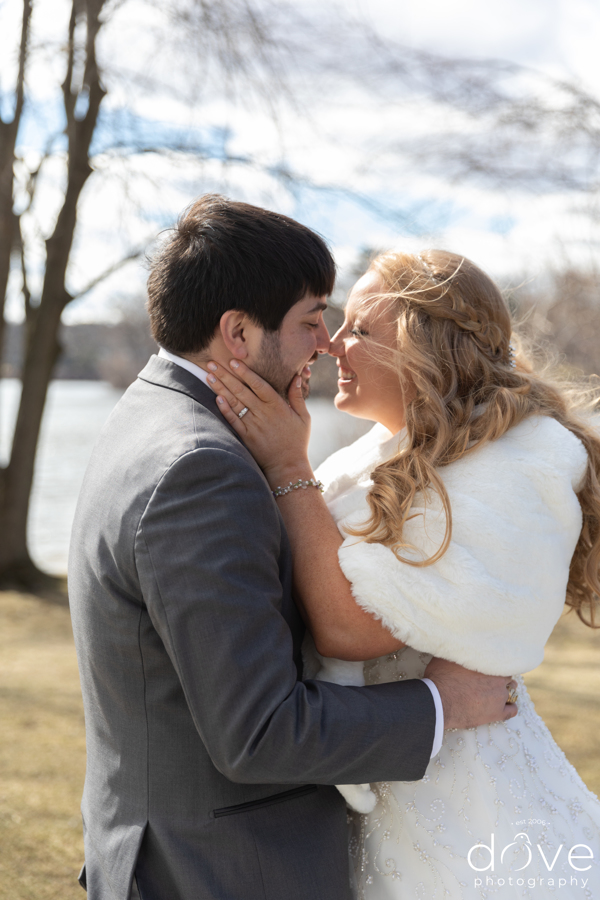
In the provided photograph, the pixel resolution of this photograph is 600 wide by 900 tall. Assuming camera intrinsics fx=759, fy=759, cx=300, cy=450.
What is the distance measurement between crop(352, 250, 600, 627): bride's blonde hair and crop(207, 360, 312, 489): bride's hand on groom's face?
0.23 meters

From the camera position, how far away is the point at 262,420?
1.76m

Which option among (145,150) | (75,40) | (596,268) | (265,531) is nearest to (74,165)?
(145,150)

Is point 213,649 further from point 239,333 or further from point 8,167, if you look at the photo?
point 8,167

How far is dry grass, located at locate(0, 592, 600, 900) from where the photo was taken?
11.0 feet

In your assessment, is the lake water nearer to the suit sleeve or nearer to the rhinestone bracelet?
the rhinestone bracelet

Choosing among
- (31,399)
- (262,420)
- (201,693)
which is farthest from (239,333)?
(31,399)

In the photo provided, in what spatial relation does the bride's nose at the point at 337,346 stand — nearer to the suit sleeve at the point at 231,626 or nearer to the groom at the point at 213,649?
the groom at the point at 213,649

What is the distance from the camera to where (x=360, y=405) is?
219 cm

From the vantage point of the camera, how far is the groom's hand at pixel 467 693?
5.62 ft

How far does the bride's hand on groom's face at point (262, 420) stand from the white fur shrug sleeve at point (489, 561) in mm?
217

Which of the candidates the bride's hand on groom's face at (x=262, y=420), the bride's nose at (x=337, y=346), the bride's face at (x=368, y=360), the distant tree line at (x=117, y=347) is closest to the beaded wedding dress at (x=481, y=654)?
the bride's hand on groom's face at (x=262, y=420)

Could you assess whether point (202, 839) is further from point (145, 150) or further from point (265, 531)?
point (145, 150)

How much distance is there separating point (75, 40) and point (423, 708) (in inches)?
232

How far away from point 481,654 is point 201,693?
2.21ft
